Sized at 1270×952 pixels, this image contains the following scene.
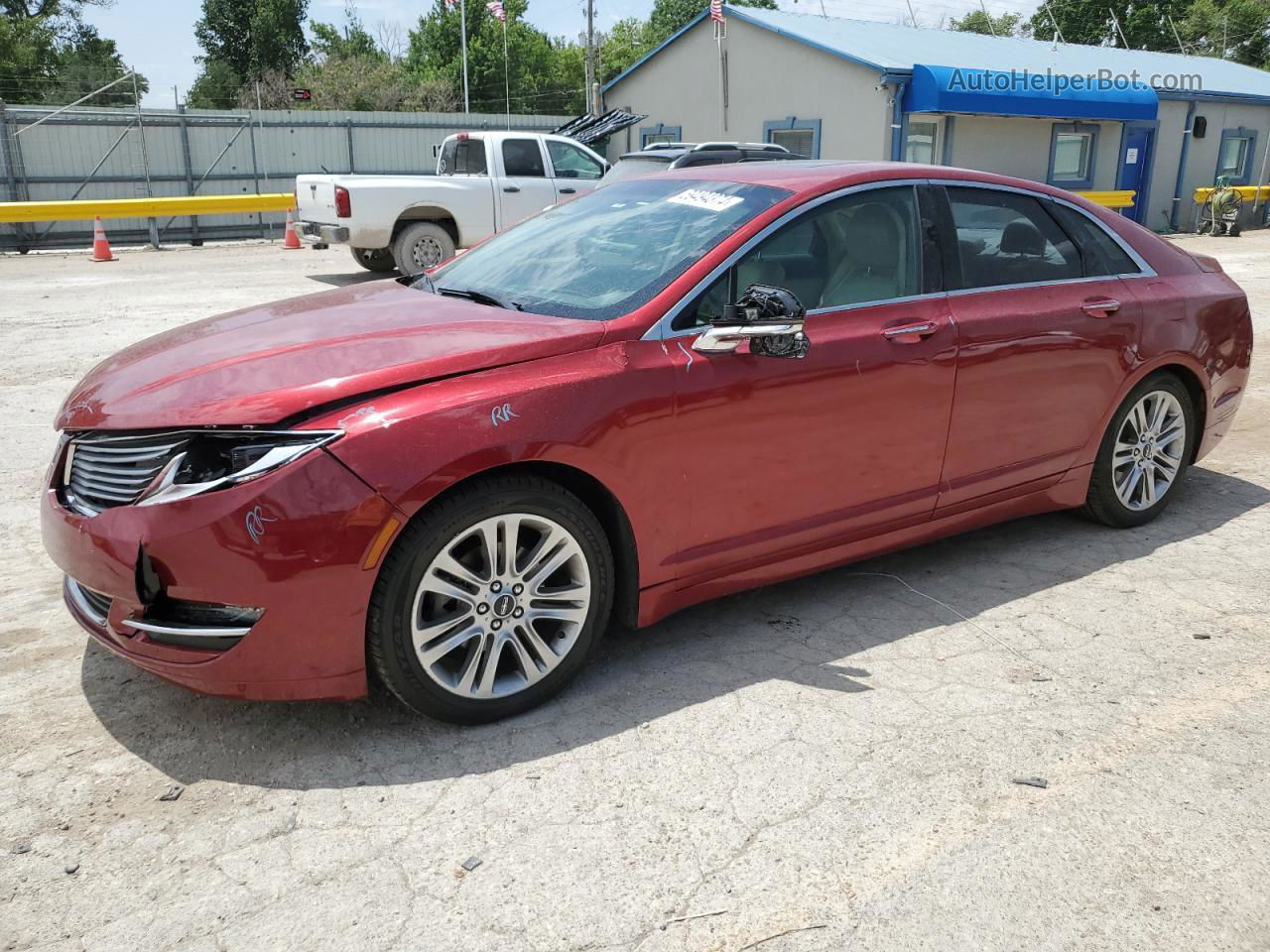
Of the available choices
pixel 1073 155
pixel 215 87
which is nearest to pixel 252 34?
pixel 215 87

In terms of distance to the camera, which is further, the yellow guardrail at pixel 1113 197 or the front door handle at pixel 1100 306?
the yellow guardrail at pixel 1113 197

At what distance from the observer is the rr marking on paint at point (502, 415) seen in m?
2.94

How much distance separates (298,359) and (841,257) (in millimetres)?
1978

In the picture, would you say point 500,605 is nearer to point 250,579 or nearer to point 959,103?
point 250,579

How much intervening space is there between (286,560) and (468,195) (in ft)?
38.8

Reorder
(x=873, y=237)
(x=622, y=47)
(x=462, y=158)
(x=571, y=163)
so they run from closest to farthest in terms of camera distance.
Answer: (x=873, y=237)
(x=462, y=158)
(x=571, y=163)
(x=622, y=47)

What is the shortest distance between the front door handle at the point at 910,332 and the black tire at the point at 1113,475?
4.19ft

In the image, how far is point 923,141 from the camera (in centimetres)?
2097

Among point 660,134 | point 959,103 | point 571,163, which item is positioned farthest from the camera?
point 660,134

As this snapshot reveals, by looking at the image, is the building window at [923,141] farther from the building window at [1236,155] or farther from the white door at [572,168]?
the building window at [1236,155]

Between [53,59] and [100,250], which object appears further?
[53,59]

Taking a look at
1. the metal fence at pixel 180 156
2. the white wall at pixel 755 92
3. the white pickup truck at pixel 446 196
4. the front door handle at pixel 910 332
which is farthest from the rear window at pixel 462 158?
the front door handle at pixel 910 332

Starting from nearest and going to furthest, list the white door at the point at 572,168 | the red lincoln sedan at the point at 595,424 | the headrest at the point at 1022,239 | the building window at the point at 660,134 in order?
the red lincoln sedan at the point at 595,424, the headrest at the point at 1022,239, the white door at the point at 572,168, the building window at the point at 660,134

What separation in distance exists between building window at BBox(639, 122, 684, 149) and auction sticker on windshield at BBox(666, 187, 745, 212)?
2236 cm
